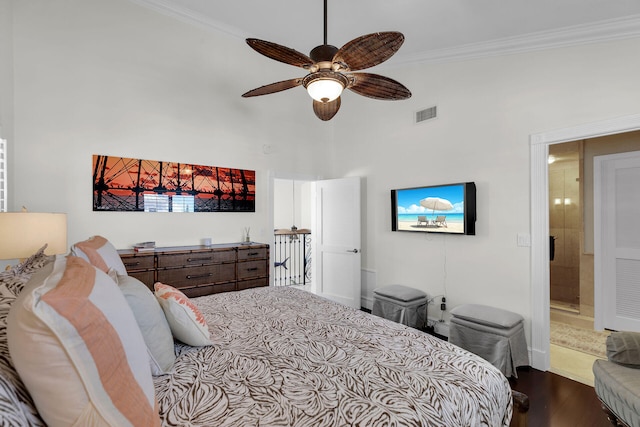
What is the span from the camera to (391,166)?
4.27 metres

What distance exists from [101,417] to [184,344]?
873 millimetres

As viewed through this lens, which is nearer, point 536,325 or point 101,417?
point 101,417

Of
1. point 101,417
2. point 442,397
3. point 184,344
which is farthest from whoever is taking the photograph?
point 184,344

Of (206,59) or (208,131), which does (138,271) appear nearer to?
(208,131)

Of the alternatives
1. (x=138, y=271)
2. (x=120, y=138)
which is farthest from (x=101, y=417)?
(x=120, y=138)

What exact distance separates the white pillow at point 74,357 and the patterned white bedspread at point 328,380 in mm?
305

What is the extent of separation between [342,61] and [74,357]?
1.97 meters

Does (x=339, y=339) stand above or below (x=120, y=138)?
below

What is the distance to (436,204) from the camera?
3.69 meters

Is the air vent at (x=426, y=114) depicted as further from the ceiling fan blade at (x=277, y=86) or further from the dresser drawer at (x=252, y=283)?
the dresser drawer at (x=252, y=283)

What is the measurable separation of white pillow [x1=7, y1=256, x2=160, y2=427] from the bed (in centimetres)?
8

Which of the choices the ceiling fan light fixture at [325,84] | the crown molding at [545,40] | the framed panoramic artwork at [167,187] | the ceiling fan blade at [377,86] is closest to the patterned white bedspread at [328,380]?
the ceiling fan light fixture at [325,84]

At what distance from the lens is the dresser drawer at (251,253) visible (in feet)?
12.7

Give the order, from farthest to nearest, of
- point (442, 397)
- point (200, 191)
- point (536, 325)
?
point (200, 191) < point (536, 325) < point (442, 397)
